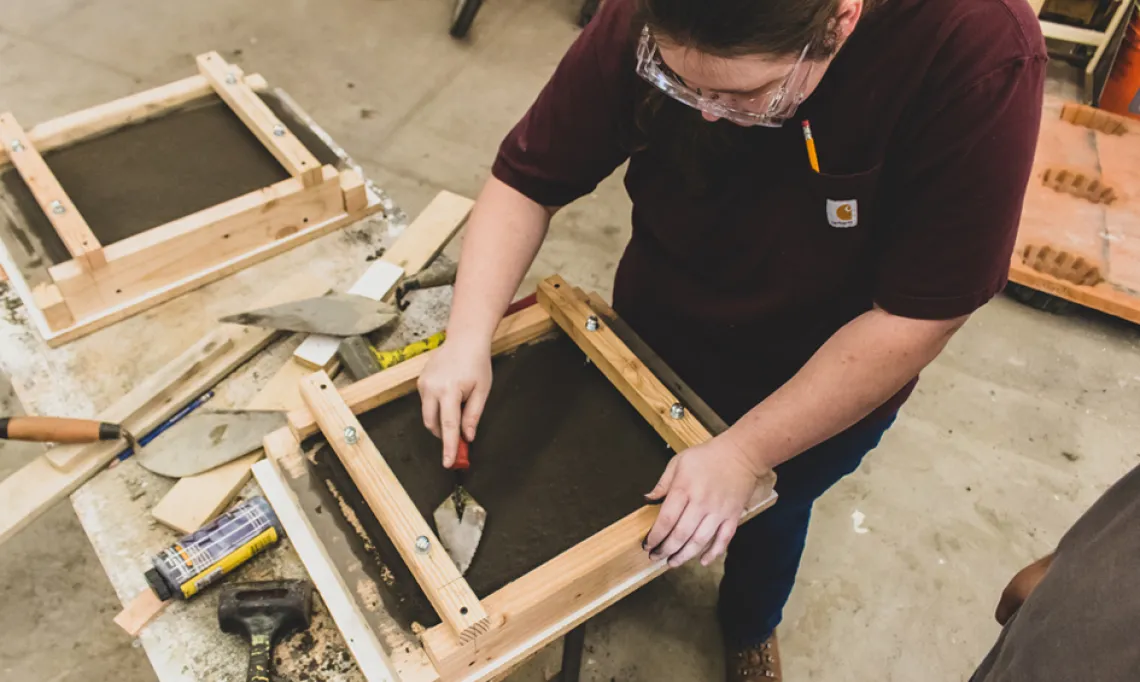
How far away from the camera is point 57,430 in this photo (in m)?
1.24

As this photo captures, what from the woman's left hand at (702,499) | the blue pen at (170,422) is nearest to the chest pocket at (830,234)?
the woman's left hand at (702,499)

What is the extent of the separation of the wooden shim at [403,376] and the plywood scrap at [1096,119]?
9.12 ft

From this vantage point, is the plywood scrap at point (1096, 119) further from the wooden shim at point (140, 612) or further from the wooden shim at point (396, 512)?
the wooden shim at point (140, 612)

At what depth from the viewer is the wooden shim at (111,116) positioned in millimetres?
1589

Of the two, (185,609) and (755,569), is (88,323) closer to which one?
(185,609)

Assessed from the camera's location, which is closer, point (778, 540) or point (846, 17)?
point (846, 17)

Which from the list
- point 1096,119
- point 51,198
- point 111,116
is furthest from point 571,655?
point 1096,119

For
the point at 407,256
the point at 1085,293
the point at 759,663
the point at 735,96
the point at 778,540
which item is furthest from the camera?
the point at 1085,293

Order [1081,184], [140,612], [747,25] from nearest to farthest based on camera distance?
[747,25], [140,612], [1081,184]

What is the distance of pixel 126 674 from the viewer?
1.91 m

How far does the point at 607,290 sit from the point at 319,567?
1725mm

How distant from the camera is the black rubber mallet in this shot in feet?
3.45

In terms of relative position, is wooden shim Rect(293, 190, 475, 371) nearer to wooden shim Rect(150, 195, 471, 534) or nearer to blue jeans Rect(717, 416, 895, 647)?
wooden shim Rect(150, 195, 471, 534)

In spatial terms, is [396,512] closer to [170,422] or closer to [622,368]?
[622,368]
